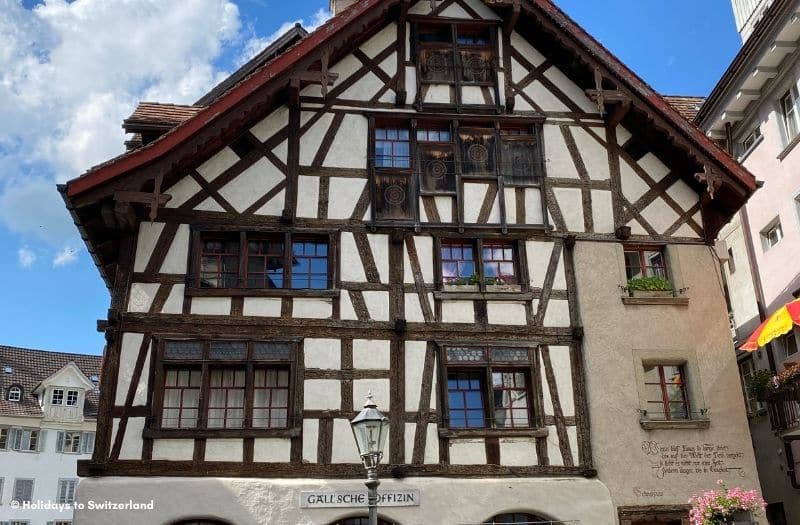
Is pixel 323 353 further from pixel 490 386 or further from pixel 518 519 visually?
pixel 518 519

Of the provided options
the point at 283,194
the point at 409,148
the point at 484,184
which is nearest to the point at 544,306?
the point at 484,184

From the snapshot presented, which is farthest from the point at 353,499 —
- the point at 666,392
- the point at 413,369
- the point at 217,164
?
the point at 217,164

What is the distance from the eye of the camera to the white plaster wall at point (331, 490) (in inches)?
547

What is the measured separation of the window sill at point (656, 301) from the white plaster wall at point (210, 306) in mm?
7697

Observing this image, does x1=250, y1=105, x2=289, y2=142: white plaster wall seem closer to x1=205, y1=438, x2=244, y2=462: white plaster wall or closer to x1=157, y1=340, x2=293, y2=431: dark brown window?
x1=157, y1=340, x2=293, y2=431: dark brown window

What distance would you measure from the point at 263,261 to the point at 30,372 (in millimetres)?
38054

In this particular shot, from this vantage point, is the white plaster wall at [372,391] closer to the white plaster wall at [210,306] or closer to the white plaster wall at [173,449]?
the white plaster wall at [210,306]

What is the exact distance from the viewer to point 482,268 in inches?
648

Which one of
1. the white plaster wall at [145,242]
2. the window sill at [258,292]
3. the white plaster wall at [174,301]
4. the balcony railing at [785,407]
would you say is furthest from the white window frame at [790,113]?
the white plaster wall at [145,242]

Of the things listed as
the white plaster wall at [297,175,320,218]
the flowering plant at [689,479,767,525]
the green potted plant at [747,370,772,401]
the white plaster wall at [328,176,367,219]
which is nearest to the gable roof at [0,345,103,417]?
the white plaster wall at [297,175,320,218]

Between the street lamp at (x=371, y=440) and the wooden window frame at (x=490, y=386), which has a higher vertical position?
the wooden window frame at (x=490, y=386)

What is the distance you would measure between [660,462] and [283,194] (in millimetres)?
8720

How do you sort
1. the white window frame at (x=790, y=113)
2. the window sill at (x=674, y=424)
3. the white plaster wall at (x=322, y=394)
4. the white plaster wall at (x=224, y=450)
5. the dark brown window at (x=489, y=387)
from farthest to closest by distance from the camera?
the white window frame at (x=790, y=113), the window sill at (x=674, y=424), the dark brown window at (x=489, y=387), the white plaster wall at (x=322, y=394), the white plaster wall at (x=224, y=450)

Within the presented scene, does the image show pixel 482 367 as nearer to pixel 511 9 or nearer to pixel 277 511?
pixel 277 511
